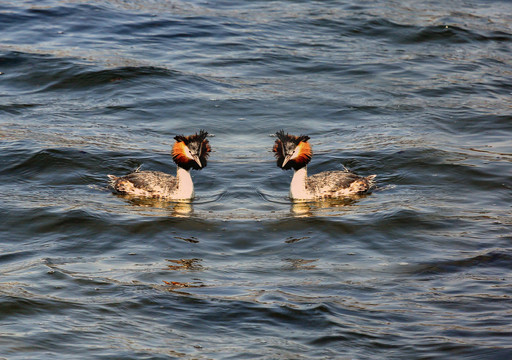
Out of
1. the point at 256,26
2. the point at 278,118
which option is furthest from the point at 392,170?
the point at 256,26

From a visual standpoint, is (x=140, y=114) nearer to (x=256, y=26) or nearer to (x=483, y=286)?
(x=256, y=26)

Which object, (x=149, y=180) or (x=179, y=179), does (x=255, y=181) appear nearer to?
(x=179, y=179)

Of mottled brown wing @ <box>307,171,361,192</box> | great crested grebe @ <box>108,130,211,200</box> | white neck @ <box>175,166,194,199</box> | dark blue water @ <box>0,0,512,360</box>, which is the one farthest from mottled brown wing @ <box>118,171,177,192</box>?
mottled brown wing @ <box>307,171,361,192</box>

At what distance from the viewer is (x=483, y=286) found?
11.0m

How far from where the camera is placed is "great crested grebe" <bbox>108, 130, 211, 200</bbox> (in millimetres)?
14664

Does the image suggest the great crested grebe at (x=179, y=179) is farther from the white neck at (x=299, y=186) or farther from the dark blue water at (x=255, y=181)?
the white neck at (x=299, y=186)

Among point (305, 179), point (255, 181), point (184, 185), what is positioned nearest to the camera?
point (184, 185)

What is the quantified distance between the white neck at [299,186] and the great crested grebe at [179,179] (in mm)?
1495

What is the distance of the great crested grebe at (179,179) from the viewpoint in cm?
1466

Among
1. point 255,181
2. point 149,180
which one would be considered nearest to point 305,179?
point 255,181

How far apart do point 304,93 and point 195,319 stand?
11.7 metres

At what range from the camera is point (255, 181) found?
1584 cm

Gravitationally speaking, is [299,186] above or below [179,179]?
below

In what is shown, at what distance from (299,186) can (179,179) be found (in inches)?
77.3
